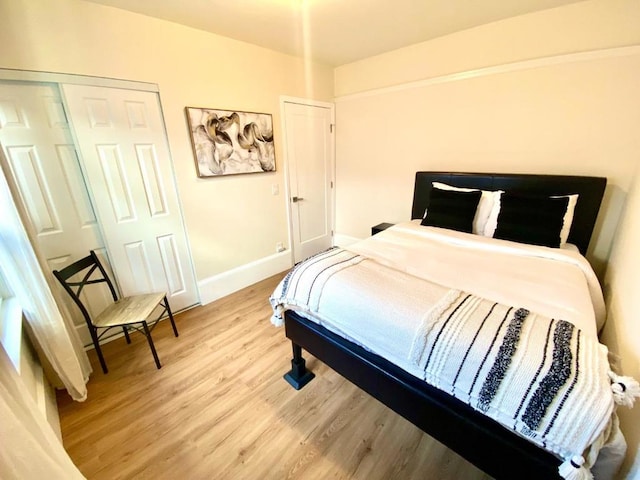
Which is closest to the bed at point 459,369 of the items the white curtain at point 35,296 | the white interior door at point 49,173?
the white curtain at point 35,296

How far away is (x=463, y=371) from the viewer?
38.9 inches

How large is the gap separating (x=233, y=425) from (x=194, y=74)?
103 inches

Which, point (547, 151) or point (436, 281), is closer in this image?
point (436, 281)

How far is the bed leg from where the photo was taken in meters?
1.73

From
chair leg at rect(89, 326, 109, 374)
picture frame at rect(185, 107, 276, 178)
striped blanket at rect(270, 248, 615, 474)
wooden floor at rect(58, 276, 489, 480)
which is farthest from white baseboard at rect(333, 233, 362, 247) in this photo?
chair leg at rect(89, 326, 109, 374)

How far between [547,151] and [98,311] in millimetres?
3918

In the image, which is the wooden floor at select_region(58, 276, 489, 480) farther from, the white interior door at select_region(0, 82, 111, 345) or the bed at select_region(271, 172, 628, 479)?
the white interior door at select_region(0, 82, 111, 345)

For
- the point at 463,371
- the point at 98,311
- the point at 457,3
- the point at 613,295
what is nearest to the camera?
the point at 463,371

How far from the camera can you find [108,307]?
192 centimetres

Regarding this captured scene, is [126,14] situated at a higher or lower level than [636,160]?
higher

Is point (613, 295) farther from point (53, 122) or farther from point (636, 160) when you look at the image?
point (53, 122)

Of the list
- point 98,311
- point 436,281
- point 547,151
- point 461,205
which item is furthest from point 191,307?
point 547,151

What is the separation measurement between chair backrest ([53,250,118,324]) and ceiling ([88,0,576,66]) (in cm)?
173

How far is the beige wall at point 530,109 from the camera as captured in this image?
1.81m
